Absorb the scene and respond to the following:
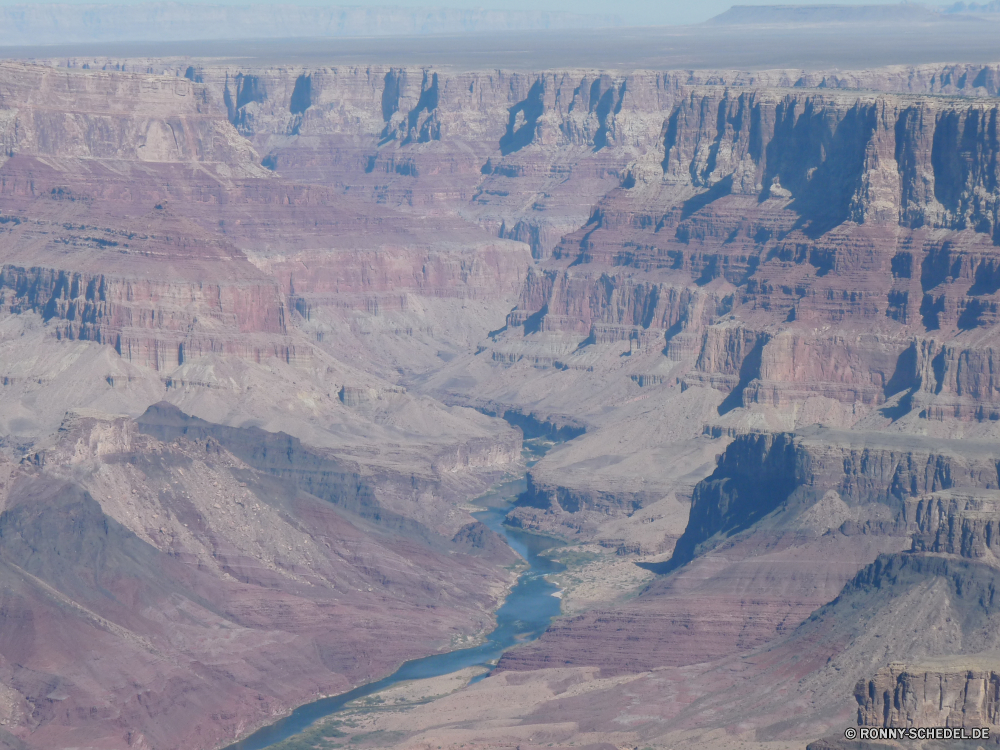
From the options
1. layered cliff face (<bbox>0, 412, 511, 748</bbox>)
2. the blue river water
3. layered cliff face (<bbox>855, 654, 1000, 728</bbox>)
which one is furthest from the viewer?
the blue river water

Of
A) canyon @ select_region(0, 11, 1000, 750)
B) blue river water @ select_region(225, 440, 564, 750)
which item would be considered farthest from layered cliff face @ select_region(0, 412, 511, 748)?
blue river water @ select_region(225, 440, 564, 750)

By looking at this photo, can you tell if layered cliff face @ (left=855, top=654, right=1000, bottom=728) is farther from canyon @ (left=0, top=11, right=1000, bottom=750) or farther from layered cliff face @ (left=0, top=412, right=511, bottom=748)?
layered cliff face @ (left=0, top=412, right=511, bottom=748)

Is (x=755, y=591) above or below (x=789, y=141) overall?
below

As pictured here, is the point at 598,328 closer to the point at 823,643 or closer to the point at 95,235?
the point at 95,235

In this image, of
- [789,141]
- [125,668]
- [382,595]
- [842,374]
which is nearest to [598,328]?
[789,141]

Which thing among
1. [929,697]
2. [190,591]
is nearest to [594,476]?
[190,591]
